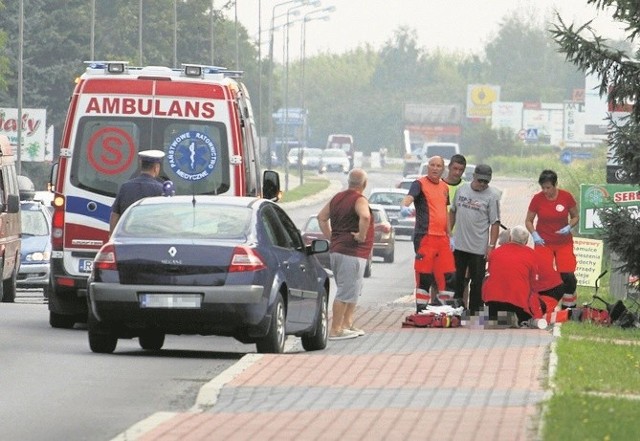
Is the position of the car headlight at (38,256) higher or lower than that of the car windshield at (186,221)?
lower

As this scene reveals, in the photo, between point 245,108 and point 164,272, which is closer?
point 164,272

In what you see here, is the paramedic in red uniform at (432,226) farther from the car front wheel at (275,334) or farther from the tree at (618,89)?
the car front wheel at (275,334)

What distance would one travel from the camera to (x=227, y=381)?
1370 cm

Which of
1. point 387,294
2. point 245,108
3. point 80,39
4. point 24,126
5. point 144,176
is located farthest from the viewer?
point 80,39

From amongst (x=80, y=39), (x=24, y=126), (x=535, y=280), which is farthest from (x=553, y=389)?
(x=80, y=39)

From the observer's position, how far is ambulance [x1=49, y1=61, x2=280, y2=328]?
798 inches

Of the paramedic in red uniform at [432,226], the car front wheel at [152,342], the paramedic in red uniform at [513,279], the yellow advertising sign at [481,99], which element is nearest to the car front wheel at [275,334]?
the car front wheel at [152,342]

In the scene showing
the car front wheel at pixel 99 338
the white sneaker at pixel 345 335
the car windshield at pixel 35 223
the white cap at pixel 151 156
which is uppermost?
the white cap at pixel 151 156

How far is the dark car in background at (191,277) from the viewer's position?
640 inches

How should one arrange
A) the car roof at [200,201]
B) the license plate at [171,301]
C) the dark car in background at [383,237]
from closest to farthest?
the license plate at [171,301]
the car roof at [200,201]
the dark car in background at [383,237]

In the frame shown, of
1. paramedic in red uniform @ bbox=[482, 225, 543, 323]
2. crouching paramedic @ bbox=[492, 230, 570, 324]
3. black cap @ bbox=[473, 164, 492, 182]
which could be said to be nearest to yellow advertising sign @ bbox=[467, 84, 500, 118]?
black cap @ bbox=[473, 164, 492, 182]

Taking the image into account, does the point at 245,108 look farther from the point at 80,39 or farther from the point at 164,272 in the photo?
the point at 80,39

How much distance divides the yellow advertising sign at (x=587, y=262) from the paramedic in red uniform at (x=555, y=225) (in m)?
10.0

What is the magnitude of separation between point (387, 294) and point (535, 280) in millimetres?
17567
